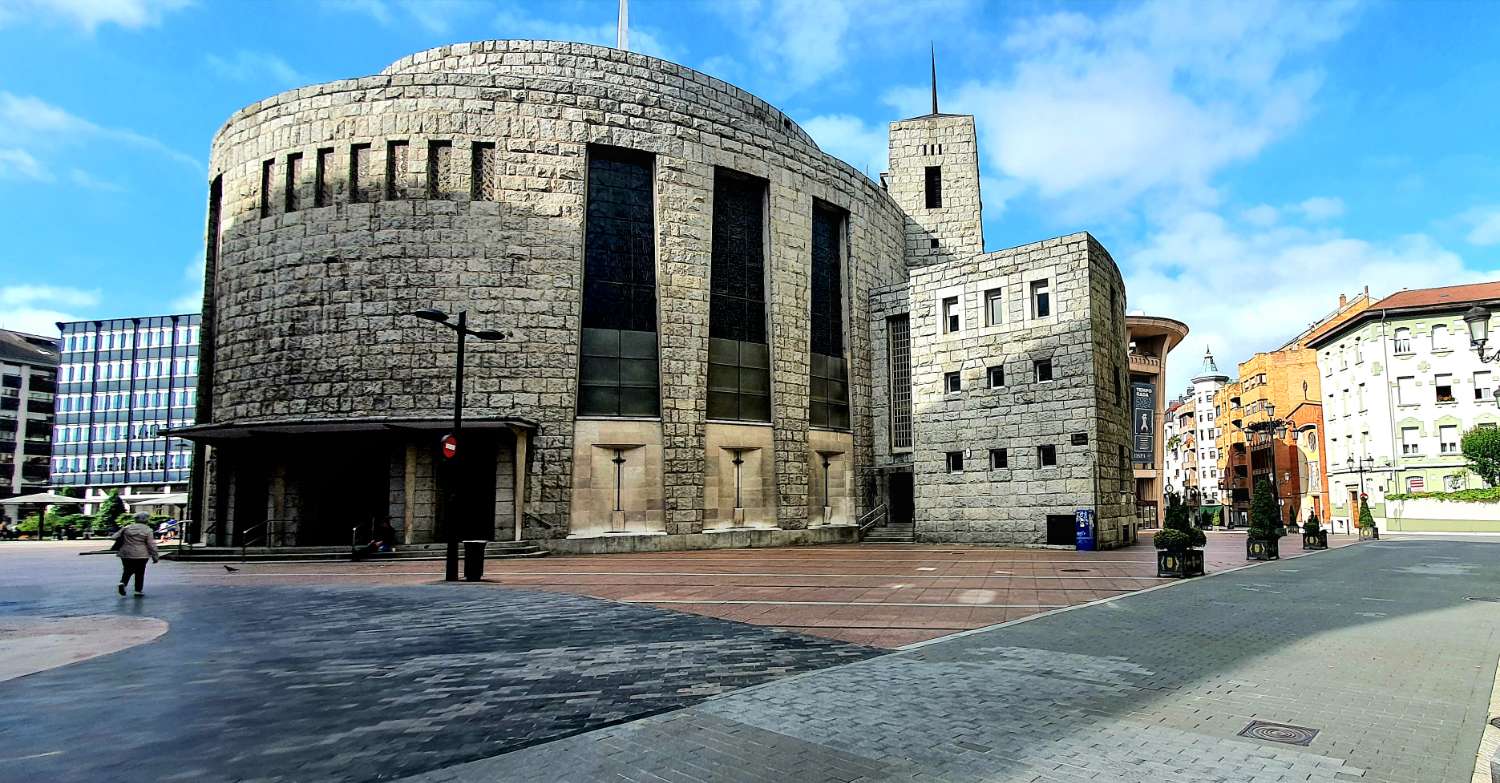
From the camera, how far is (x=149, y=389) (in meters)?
92.3

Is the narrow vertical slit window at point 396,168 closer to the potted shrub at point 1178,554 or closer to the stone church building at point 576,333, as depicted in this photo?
the stone church building at point 576,333

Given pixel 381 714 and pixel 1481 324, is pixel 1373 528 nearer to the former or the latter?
pixel 1481 324

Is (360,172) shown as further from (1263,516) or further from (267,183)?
(1263,516)

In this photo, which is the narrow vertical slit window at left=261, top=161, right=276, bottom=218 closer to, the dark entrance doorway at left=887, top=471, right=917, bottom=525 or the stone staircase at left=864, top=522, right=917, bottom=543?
the stone staircase at left=864, top=522, right=917, bottom=543

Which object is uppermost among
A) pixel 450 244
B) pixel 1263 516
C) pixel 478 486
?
pixel 450 244

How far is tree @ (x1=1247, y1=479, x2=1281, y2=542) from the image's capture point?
24250 millimetres

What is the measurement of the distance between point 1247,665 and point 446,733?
24.1ft

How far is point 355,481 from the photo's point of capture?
29.3m

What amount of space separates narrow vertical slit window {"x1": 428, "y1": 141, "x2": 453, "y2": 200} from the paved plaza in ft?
60.5

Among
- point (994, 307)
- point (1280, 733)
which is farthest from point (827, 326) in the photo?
point (1280, 733)

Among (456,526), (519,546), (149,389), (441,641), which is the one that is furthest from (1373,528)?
(149,389)

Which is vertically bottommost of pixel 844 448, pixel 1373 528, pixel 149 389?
pixel 1373 528

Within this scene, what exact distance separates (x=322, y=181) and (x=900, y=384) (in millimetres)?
24416

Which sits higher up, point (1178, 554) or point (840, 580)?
point (1178, 554)
